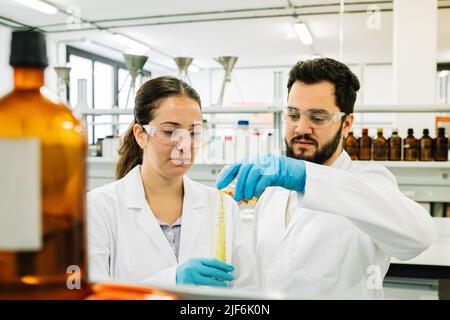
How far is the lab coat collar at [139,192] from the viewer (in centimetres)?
127

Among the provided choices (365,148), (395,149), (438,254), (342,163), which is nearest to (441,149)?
(395,149)

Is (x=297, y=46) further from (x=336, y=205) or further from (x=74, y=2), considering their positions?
(x=336, y=205)

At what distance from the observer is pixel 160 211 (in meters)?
1.35

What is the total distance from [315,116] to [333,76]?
143 millimetres

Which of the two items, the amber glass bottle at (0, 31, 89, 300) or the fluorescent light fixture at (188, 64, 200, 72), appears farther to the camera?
the fluorescent light fixture at (188, 64, 200, 72)

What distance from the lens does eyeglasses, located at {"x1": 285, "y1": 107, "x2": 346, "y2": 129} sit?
136 cm

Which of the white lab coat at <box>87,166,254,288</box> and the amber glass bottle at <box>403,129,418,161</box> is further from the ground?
the amber glass bottle at <box>403,129,418,161</box>

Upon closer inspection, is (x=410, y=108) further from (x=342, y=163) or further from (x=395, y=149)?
(x=342, y=163)

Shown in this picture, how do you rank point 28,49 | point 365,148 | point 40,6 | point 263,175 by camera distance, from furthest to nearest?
point 40,6, point 365,148, point 263,175, point 28,49

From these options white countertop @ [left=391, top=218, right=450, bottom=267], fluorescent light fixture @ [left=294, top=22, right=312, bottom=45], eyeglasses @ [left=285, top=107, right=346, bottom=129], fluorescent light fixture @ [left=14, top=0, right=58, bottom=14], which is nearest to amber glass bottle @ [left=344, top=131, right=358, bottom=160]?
white countertop @ [left=391, top=218, right=450, bottom=267]

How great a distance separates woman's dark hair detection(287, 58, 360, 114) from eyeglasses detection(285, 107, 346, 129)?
57mm

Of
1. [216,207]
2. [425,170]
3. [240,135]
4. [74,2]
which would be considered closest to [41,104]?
[216,207]

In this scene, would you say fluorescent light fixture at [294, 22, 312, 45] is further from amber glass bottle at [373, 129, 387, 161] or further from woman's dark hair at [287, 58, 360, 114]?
woman's dark hair at [287, 58, 360, 114]

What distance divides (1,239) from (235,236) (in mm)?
1086
